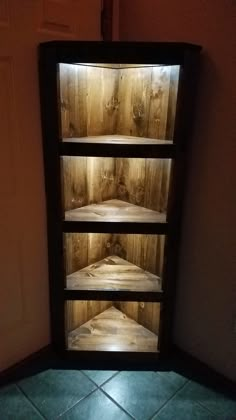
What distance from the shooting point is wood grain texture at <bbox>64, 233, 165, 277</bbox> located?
1.66 meters

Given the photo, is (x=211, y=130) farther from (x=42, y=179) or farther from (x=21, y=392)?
(x=21, y=392)

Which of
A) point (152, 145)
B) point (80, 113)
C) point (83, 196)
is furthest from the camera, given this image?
point (83, 196)

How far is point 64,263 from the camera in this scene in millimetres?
1580

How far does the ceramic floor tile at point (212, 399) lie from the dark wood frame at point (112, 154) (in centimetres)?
23

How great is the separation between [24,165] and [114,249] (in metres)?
0.79

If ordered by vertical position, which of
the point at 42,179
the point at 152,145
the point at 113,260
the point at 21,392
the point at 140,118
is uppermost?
the point at 140,118

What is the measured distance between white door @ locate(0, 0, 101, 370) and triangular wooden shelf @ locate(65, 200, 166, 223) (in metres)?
0.19

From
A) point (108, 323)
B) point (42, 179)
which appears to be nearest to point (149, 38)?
point (42, 179)

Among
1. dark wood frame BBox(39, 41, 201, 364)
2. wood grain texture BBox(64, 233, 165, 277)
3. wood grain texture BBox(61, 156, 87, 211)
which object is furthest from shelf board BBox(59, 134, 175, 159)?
wood grain texture BBox(64, 233, 165, 277)

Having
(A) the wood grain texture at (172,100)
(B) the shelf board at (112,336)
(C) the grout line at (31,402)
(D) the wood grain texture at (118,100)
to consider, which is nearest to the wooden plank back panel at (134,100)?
(D) the wood grain texture at (118,100)

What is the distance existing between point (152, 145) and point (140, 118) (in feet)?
0.83

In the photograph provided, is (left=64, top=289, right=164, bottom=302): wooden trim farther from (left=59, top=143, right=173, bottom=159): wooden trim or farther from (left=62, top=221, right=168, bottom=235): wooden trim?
(left=59, top=143, right=173, bottom=159): wooden trim

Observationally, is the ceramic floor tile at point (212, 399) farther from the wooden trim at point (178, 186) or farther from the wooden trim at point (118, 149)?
the wooden trim at point (118, 149)

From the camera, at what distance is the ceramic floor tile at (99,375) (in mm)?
1599
